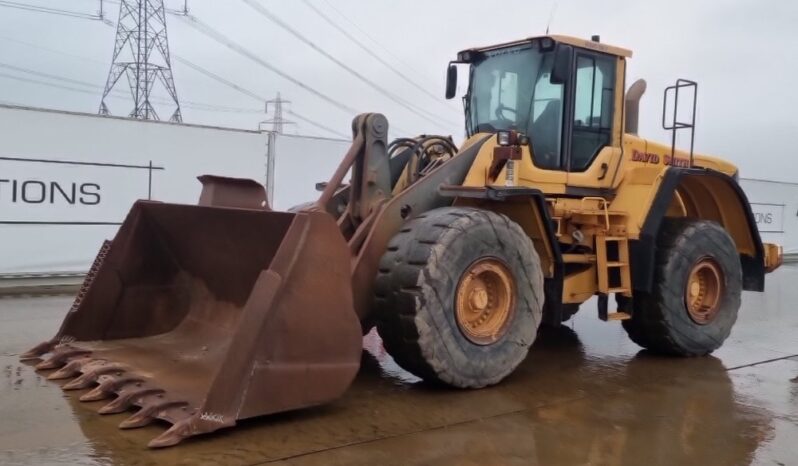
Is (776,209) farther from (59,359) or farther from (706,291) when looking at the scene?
(59,359)

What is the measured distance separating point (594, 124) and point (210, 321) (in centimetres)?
350

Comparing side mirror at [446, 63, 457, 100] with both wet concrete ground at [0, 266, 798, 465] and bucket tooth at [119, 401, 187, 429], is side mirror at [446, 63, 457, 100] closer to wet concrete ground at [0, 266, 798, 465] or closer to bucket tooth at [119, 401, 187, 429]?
wet concrete ground at [0, 266, 798, 465]

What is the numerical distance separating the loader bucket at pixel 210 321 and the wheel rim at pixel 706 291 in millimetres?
3665

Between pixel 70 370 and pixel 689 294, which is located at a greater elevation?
pixel 689 294

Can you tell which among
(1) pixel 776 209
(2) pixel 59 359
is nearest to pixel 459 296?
(2) pixel 59 359

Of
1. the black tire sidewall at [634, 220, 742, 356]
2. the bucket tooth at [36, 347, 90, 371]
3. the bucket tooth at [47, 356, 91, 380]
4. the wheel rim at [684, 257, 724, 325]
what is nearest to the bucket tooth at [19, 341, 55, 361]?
the bucket tooth at [36, 347, 90, 371]

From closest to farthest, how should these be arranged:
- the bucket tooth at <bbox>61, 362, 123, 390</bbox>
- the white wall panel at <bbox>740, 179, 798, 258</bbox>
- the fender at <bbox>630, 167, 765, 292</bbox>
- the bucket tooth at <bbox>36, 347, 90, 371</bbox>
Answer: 1. the bucket tooth at <bbox>61, 362, 123, 390</bbox>
2. the bucket tooth at <bbox>36, 347, 90, 371</bbox>
3. the fender at <bbox>630, 167, 765, 292</bbox>
4. the white wall panel at <bbox>740, 179, 798, 258</bbox>

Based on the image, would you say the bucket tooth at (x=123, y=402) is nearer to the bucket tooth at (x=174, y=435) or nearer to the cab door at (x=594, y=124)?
the bucket tooth at (x=174, y=435)

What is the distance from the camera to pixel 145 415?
3.87m

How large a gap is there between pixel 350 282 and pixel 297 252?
1.47 feet

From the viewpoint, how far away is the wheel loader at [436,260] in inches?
159

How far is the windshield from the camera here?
5.96 meters

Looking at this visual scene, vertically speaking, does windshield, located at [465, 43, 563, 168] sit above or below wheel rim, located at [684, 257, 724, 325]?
above

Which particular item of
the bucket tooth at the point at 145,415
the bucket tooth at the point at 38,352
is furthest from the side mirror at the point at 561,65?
the bucket tooth at the point at 38,352
